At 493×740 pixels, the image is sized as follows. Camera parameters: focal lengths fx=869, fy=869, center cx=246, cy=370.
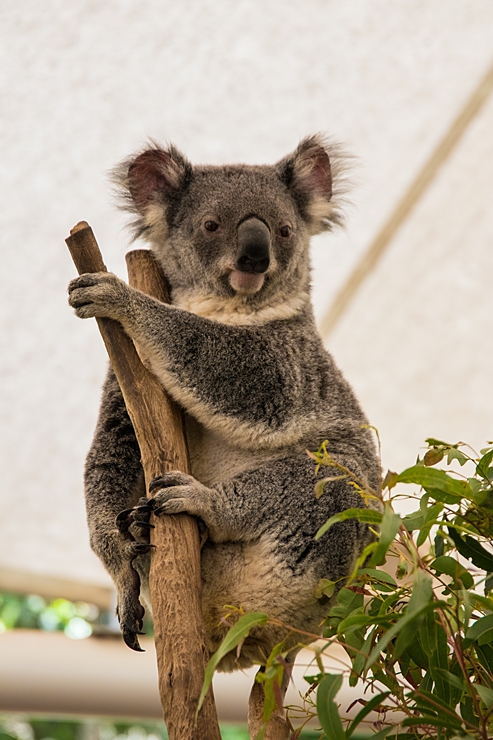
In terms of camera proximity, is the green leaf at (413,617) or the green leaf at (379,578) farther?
the green leaf at (379,578)

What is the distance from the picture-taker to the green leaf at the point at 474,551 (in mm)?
1478

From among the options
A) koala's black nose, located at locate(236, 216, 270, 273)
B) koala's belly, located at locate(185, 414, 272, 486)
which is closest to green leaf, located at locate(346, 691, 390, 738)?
koala's belly, located at locate(185, 414, 272, 486)

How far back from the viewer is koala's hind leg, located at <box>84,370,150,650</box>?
1885 millimetres

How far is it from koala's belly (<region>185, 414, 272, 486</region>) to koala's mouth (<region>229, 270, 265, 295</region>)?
1.12 ft

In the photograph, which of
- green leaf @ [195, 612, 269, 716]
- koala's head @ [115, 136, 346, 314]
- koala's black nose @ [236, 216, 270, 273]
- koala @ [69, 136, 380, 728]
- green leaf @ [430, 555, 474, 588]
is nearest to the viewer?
green leaf @ [195, 612, 269, 716]

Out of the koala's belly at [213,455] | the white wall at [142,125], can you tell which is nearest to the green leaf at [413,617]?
the koala's belly at [213,455]

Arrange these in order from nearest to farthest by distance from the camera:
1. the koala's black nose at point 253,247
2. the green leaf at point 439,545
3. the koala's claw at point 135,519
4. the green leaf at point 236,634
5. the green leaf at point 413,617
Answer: the green leaf at point 413,617 → the green leaf at point 236,634 → the green leaf at point 439,545 → the koala's claw at point 135,519 → the koala's black nose at point 253,247

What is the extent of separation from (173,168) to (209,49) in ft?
3.68

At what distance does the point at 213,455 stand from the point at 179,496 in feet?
1.09

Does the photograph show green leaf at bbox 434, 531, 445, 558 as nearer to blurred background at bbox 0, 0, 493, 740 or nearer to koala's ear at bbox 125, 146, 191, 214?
koala's ear at bbox 125, 146, 191, 214

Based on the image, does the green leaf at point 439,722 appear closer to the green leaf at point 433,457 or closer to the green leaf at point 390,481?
the green leaf at point 390,481

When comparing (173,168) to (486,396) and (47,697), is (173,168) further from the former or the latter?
(486,396)

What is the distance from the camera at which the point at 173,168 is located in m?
2.35

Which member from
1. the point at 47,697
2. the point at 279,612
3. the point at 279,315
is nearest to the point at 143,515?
the point at 279,612
